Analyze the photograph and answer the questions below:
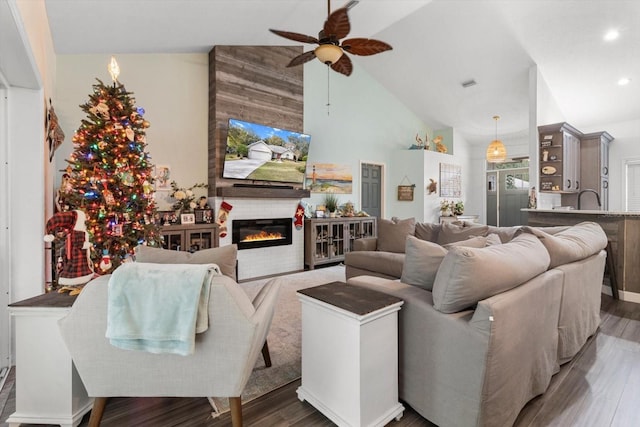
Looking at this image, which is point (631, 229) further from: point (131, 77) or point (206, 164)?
point (131, 77)

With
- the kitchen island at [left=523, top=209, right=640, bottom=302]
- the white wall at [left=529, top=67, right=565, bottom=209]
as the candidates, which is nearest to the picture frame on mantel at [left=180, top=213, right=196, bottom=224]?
the kitchen island at [left=523, top=209, right=640, bottom=302]

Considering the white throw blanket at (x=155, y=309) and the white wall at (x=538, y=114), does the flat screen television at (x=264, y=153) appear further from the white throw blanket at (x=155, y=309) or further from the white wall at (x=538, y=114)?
the white wall at (x=538, y=114)

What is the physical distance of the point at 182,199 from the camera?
14.9 feet

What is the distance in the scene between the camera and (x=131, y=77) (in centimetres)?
425

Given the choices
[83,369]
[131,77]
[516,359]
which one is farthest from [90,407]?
[131,77]

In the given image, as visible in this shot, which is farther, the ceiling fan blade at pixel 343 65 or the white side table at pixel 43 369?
the ceiling fan blade at pixel 343 65

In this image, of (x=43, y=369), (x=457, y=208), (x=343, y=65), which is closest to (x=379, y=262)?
(x=343, y=65)

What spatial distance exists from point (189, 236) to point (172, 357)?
313 cm

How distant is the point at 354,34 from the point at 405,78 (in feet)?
7.42

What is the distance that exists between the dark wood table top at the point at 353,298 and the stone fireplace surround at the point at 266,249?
326 centimetres

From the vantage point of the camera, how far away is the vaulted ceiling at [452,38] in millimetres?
3451

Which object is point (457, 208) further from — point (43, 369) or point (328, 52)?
point (43, 369)

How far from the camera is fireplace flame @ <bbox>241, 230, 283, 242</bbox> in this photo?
510cm

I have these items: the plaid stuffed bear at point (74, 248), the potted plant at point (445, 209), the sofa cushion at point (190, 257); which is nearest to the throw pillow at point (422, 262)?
the sofa cushion at point (190, 257)
